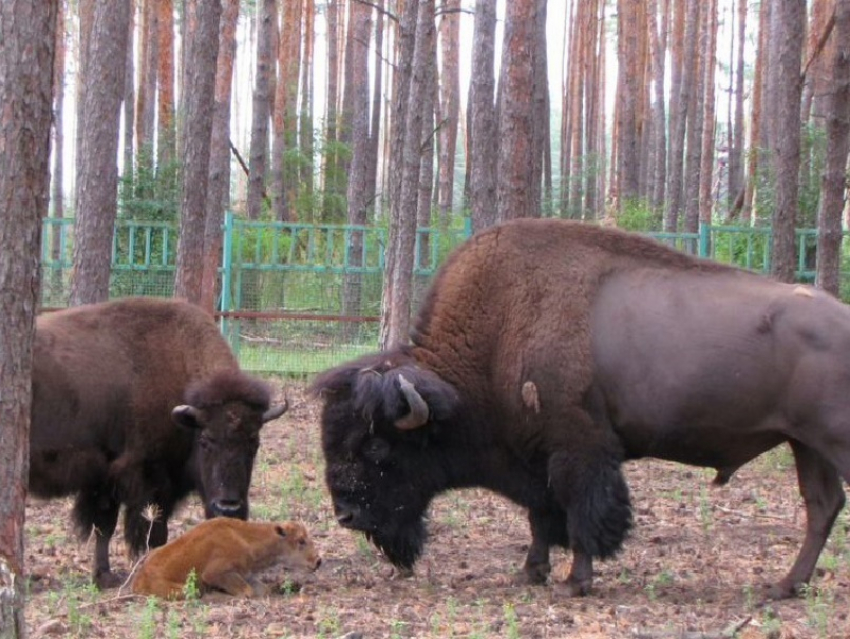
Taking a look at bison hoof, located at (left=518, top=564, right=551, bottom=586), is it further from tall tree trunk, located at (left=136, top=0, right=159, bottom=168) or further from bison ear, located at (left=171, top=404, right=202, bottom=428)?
tall tree trunk, located at (left=136, top=0, right=159, bottom=168)

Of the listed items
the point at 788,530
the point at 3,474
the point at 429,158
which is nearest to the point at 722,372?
the point at 788,530

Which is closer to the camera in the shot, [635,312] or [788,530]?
[635,312]

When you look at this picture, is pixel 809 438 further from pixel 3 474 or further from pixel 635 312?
pixel 3 474

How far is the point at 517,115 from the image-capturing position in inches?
419

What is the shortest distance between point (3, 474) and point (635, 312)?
12.2 feet

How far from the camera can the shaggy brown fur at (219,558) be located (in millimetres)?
6648

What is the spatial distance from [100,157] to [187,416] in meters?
5.57

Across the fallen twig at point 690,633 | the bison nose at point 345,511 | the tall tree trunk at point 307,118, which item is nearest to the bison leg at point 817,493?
the fallen twig at point 690,633

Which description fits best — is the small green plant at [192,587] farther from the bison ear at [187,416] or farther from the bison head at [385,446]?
the bison ear at [187,416]

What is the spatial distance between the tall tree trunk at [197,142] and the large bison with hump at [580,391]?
5878mm

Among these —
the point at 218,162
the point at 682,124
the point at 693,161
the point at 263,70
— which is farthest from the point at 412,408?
the point at 682,124

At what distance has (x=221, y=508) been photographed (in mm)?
7367

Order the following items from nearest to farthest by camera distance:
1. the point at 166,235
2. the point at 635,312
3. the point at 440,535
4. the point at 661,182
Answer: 1. the point at 635,312
2. the point at 440,535
3. the point at 166,235
4. the point at 661,182

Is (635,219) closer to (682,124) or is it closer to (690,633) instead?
(682,124)
